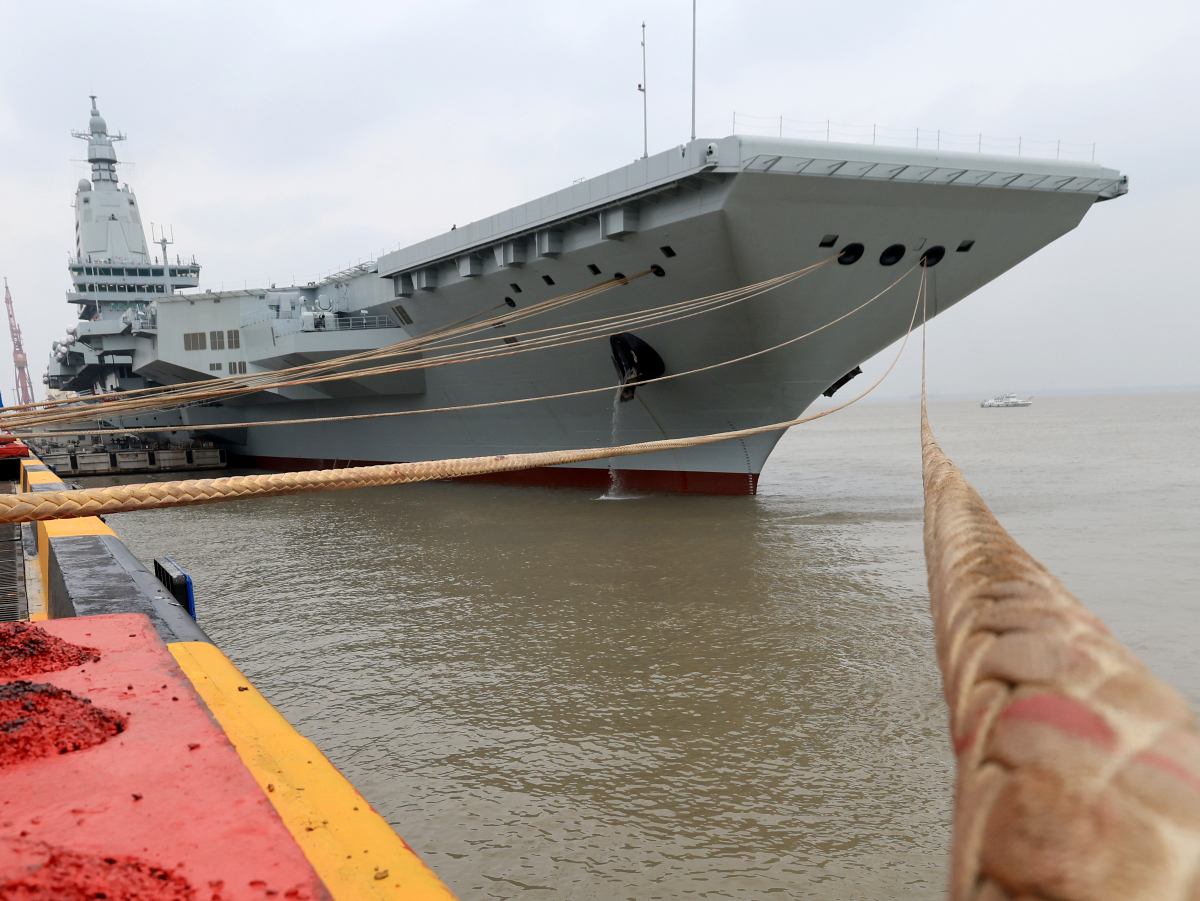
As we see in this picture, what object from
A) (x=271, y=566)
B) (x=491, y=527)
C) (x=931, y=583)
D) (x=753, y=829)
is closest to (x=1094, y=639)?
(x=931, y=583)

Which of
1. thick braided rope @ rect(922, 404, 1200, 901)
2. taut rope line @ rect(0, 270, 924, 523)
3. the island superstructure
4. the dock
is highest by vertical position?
the island superstructure

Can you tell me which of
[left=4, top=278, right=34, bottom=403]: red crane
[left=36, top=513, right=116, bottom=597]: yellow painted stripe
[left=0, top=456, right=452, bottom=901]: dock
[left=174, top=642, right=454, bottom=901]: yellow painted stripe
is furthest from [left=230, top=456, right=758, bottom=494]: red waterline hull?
[left=4, top=278, right=34, bottom=403]: red crane

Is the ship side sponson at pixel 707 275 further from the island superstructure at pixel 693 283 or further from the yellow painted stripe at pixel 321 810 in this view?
the yellow painted stripe at pixel 321 810

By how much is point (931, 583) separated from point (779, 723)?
4.67m

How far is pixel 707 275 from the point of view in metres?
12.1

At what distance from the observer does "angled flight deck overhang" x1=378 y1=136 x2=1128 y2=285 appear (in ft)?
33.6

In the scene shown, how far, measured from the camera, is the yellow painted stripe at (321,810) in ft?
5.55

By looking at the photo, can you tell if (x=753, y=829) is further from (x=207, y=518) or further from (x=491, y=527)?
(x=207, y=518)

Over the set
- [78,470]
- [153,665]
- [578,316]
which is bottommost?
[78,470]

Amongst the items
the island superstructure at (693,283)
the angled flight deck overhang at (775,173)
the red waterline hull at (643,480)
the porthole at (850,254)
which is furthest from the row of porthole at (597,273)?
the red waterline hull at (643,480)

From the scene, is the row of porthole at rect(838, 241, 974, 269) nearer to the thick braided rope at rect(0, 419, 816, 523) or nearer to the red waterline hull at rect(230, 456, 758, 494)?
the red waterline hull at rect(230, 456, 758, 494)

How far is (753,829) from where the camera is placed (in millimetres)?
4090

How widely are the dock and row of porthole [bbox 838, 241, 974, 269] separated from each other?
1083 centimetres

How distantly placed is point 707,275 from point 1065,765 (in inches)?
477
